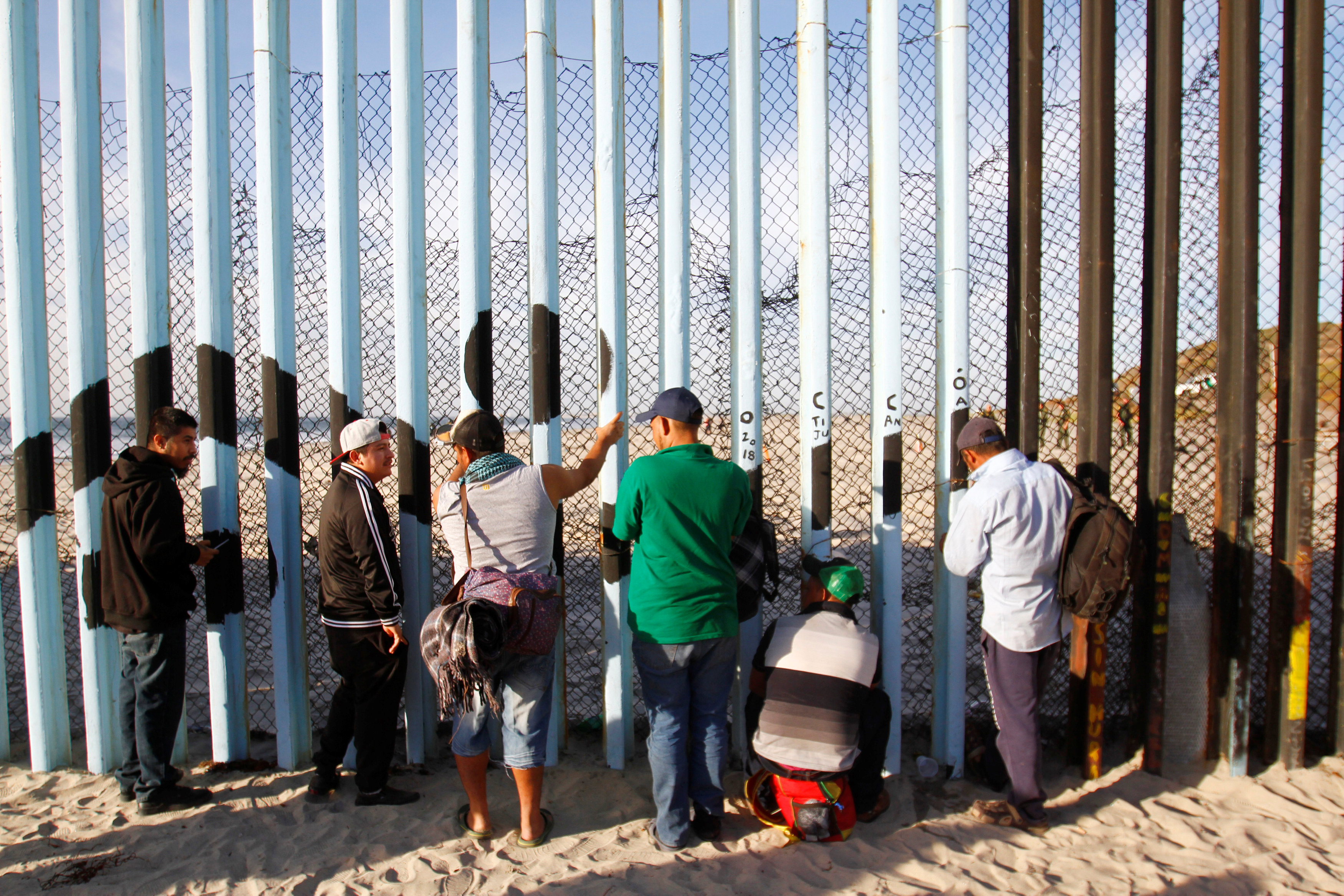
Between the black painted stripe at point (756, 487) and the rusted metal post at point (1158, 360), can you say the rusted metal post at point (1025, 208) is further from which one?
the black painted stripe at point (756, 487)

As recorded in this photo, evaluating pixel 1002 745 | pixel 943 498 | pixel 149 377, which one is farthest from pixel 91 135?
pixel 1002 745

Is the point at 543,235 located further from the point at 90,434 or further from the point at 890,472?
the point at 90,434

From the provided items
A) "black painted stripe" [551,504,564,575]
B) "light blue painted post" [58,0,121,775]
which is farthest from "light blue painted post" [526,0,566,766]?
"light blue painted post" [58,0,121,775]

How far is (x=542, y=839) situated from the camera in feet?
10.3

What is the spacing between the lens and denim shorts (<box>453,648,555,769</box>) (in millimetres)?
3064

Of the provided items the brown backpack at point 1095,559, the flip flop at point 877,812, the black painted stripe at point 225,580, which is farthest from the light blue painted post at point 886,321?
the black painted stripe at point 225,580

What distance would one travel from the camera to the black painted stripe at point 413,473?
363 centimetres

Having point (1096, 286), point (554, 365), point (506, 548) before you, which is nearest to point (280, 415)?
point (554, 365)

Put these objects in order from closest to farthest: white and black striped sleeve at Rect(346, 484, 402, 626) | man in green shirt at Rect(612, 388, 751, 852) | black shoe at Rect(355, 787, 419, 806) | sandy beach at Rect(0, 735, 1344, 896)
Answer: sandy beach at Rect(0, 735, 1344, 896) → man in green shirt at Rect(612, 388, 751, 852) → white and black striped sleeve at Rect(346, 484, 402, 626) → black shoe at Rect(355, 787, 419, 806)

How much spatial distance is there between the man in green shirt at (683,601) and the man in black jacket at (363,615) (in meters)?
0.99

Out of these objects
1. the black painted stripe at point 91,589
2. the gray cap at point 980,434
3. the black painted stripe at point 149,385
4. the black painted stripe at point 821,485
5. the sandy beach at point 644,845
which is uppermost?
the black painted stripe at point 149,385

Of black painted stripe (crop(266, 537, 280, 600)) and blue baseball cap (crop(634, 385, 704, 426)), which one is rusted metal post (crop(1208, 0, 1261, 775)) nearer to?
blue baseball cap (crop(634, 385, 704, 426))

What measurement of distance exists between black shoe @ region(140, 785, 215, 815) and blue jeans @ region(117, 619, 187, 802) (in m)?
0.02

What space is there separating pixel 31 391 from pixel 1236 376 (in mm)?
5496
